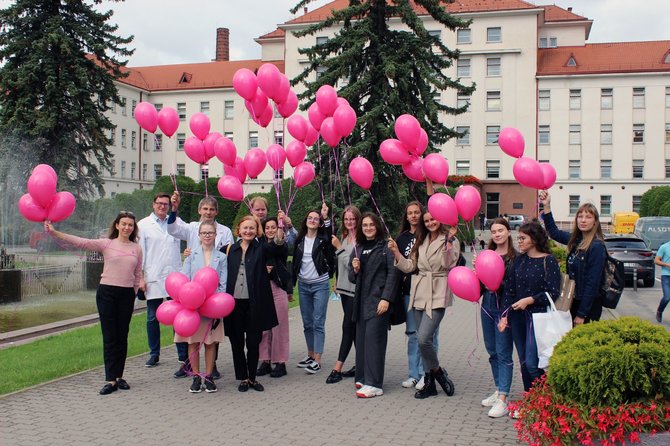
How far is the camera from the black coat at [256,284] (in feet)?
23.3

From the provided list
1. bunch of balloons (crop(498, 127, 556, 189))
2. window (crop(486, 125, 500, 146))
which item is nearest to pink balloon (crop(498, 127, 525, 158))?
bunch of balloons (crop(498, 127, 556, 189))

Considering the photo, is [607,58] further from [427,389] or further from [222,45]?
[427,389]

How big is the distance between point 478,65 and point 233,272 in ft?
178

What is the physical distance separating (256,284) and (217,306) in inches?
23.4

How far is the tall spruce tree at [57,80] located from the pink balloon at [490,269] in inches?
984

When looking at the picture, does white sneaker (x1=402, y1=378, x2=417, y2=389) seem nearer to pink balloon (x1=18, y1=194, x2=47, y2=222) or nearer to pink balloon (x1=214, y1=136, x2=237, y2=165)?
pink balloon (x1=214, y1=136, x2=237, y2=165)

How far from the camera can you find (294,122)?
907cm

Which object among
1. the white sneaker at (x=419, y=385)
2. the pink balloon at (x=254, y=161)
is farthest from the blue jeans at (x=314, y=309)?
the pink balloon at (x=254, y=161)

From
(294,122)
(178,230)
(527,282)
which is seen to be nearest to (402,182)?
(294,122)

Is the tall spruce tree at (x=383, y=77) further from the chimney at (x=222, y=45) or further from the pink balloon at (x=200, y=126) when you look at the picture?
the chimney at (x=222, y=45)

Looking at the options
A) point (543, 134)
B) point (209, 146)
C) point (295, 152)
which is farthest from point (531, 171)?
point (543, 134)

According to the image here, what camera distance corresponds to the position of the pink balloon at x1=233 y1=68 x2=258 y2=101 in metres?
8.45

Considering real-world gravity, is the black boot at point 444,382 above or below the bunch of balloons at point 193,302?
below

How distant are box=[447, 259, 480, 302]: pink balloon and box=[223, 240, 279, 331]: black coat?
6.85ft
